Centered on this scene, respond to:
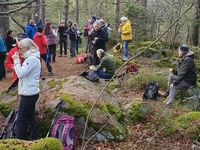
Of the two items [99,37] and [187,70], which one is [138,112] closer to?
[187,70]

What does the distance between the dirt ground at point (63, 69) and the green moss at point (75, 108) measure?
5.40 meters

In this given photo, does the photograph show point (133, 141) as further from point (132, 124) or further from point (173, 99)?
point (173, 99)

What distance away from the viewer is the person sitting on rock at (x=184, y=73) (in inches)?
365

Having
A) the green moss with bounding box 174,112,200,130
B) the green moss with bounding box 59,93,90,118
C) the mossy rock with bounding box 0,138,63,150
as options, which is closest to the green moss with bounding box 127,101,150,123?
the green moss with bounding box 174,112,200,130

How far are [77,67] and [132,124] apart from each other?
7422mm

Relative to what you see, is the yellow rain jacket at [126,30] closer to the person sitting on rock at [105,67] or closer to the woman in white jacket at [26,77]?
the person sitting on rock at [105,67]

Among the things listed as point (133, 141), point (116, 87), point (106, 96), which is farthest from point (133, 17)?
point (133, 141)

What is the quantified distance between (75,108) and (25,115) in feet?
3.35

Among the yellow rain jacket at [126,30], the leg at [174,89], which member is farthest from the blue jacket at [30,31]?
the leg at [174,89]

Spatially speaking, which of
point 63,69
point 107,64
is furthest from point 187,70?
point 63,69

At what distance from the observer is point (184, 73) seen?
931 centimetres

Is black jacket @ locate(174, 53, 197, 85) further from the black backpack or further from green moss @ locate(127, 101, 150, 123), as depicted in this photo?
green moss @ locate(127, 101, 150, 123)

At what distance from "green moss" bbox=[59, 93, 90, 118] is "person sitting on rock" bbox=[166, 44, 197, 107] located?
303cm

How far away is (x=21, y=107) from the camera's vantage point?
6254mm
